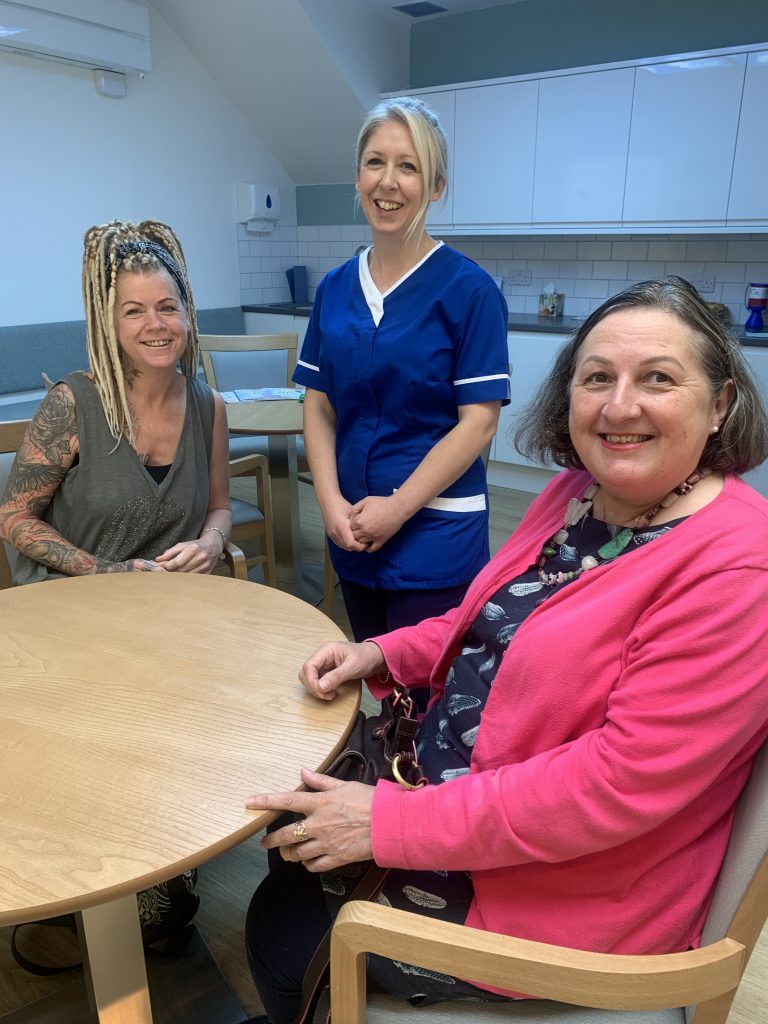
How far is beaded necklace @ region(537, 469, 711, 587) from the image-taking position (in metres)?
0.98

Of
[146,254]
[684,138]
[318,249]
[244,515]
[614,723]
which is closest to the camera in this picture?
[614,723]

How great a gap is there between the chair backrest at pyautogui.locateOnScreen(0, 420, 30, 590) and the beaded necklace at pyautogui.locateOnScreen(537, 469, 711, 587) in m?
1.31

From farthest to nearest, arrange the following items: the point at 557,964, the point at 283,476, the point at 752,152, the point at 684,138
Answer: the point at 684,138, the point at 752,152, the point at 283,476, the point at 557,964

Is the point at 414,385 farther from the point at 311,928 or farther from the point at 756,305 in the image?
the point at 756,305

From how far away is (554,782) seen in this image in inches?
33.7

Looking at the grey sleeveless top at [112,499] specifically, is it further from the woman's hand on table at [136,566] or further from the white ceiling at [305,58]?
the white ceiling at [305,58]

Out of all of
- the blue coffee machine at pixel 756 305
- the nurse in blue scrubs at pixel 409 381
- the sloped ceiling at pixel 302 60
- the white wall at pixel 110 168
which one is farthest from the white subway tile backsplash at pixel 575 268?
the nurse in blue scrubs at pixel 409 381

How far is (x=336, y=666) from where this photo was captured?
1176mm

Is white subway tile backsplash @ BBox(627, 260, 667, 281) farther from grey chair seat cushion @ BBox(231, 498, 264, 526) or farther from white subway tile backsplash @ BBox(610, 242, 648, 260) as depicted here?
grey chair seat cushion @ BBox(231, 498, 264, 526)

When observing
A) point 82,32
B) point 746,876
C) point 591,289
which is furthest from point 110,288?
point 591,289

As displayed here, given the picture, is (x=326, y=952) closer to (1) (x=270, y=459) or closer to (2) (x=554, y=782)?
(2) (x=554, y=782)

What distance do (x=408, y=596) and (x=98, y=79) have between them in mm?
4094

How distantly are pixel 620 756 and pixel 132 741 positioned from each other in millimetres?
616

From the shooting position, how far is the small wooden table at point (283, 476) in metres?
2.94
